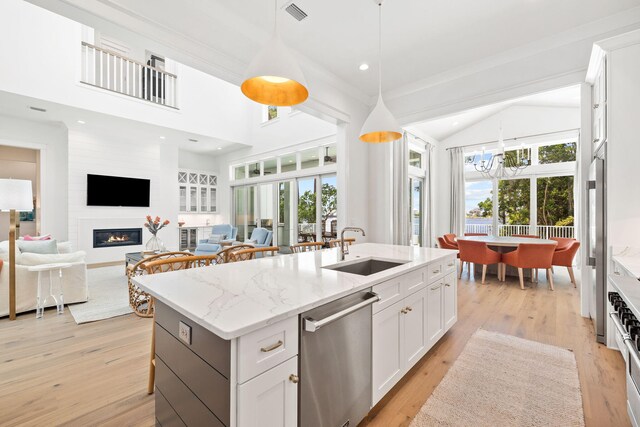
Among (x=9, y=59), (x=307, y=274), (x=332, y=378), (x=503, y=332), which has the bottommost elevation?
(x=503, y=332)

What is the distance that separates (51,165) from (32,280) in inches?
187

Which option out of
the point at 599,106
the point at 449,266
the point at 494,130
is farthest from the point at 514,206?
the point at 449,266

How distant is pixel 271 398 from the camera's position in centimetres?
108

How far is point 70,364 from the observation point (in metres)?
2.32

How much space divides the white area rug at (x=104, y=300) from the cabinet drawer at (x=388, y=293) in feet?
11.1

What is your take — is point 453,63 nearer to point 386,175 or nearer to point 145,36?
point 386,175

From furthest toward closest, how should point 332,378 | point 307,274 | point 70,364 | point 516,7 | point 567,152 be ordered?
point 567,152
point 516,7
point 70,364
point 307,274
point 332,378

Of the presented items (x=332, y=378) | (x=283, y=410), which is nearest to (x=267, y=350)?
(x=283, y=410)

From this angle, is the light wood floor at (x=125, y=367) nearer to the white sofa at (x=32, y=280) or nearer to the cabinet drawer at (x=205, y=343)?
the white sofa at (x=32, y=280)

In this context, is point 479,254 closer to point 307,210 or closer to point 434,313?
point 434,313

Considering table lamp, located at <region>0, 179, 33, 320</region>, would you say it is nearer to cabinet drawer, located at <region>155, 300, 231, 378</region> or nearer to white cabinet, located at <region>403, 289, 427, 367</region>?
cabinet drawer, located at <region>155, 300, 231, 378</region>

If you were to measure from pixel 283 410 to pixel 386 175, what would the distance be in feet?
13.3

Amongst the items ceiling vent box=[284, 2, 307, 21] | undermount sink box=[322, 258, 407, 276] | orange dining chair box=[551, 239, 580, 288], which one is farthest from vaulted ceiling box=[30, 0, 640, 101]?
orange dining chair box=[551, 239, 580, 288]

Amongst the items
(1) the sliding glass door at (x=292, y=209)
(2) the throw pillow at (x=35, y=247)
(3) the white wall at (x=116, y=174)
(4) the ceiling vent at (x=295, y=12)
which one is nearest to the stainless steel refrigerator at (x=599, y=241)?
(4) the ceiling vent at (x=295, y=12)
